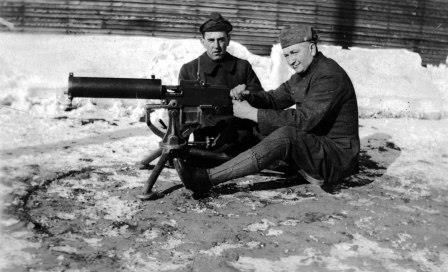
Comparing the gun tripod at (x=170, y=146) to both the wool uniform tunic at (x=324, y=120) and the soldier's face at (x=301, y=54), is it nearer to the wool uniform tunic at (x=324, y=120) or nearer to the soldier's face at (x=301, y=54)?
the wool uniform tunic at (x=324, y=120)

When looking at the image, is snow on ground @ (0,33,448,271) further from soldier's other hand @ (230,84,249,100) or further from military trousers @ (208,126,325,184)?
soldier's other hand @ (230,84,249,100)

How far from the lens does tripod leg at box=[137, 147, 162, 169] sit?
16.3 ft

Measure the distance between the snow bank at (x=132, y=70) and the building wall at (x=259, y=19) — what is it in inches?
14.4

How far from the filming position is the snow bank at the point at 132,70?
7.88m

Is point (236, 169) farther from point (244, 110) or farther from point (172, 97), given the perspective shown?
point (172, 97)

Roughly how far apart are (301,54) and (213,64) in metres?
1.31

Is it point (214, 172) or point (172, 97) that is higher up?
point (172, 97)

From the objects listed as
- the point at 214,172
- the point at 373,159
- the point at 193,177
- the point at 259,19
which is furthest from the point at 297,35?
the point at 259,19

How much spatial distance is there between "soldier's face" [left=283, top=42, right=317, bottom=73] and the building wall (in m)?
6.31

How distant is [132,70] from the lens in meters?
9.11

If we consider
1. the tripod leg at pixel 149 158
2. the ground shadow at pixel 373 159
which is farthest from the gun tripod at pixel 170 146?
the ground shadow at pixel 373 159

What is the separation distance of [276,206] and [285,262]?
1124mm

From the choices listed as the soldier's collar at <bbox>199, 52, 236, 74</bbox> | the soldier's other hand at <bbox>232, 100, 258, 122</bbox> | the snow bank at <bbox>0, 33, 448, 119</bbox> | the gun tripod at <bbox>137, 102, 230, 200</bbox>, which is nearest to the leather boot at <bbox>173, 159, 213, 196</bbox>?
the gun tripod at <bbox>137, 102, 230, 200</bbox>

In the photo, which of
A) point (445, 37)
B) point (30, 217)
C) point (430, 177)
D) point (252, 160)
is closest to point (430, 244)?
point (252, 160)
